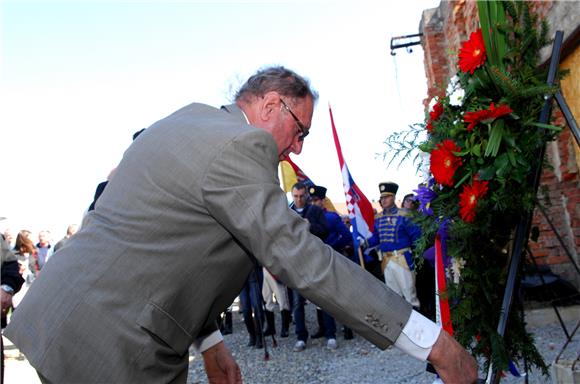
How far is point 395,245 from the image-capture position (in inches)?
340

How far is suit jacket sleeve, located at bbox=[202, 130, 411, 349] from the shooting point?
1648 millimetres

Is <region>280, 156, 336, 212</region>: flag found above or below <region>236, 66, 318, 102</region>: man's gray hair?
below

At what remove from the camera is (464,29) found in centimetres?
883

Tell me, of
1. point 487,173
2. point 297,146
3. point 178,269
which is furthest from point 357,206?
point 178,269

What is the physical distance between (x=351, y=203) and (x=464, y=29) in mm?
3043

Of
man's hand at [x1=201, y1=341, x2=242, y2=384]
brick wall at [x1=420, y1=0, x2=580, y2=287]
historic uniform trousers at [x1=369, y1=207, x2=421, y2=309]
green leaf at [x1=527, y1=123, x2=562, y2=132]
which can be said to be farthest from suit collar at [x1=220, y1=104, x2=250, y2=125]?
historic uniform trousers at [x1=369, y1=207, x2=421, y2=309]

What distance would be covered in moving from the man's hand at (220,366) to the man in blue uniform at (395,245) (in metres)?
6.07

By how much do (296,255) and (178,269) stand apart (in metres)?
0.38

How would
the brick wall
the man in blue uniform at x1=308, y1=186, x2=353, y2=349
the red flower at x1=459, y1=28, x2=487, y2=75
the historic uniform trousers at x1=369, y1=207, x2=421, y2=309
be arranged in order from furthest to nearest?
1. the historic uniform trousers at x1=369, y1=207, x2=421, y2=309
2. the man in blue uniform at x1=308, y1=186, x2=353, y2=349
3. the brick wall
4. the red flower at x1=459, y1=28, x2=487, y2=75

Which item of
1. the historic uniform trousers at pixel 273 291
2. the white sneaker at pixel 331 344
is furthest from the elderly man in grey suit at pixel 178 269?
the historic uniform trousers at pixel 273 291

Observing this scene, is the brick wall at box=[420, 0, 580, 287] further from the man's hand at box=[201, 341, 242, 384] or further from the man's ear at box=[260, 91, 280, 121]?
the man's hand at box=[201, 341, 242, 384]

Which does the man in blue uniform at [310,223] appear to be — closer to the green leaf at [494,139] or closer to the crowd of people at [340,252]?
the crowd of people at [340,252]

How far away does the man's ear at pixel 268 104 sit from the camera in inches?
86.1

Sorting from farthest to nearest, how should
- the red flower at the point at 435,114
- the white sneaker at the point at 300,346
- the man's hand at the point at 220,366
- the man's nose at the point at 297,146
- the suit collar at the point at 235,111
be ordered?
the white sneaker at the point at 300,346, the red flower at the point at 435,114, the man's hand at the point at 220,366, the man's nose at the point at 297,146, the suit collar at the point at 235,111
